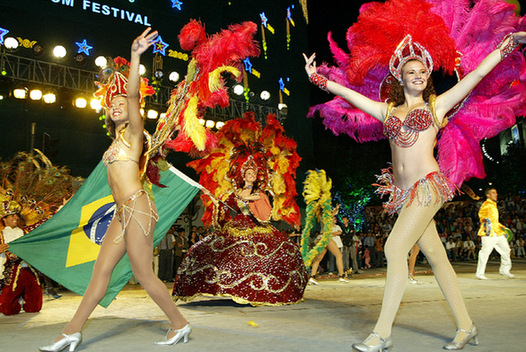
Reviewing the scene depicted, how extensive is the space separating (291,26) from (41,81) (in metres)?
17.8

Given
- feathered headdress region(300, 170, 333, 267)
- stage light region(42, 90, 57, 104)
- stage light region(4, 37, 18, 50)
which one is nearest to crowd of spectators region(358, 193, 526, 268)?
feathered headdress region(300, 170, 333, 267)

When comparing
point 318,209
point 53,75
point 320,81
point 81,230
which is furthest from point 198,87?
Result: point 53,75

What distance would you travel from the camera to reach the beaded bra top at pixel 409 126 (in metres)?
3.34

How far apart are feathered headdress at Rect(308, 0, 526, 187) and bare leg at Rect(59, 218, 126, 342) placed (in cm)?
238

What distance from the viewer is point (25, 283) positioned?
229 inches

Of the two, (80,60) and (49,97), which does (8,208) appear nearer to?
(49,97)

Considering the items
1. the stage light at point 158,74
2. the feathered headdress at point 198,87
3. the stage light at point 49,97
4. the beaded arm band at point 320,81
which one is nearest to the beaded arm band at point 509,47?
the beaded arm band at point 320,81

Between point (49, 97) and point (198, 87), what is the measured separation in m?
10.5

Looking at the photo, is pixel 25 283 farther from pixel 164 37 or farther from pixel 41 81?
pixel 164 37

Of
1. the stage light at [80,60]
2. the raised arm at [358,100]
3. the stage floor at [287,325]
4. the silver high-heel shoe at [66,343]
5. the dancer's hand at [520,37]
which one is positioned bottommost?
the stage floor at [287,325]

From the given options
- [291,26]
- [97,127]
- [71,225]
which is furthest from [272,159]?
[291,26]

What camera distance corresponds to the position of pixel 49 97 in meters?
13.1

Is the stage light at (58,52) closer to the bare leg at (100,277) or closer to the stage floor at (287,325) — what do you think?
the stage floor at (287,325)

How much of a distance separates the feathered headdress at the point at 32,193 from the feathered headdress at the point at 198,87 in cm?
280
